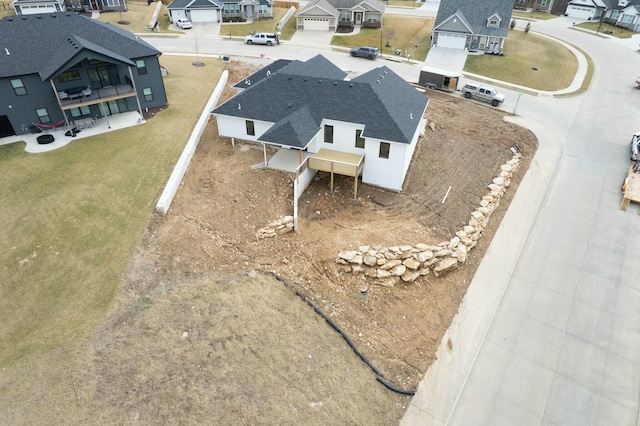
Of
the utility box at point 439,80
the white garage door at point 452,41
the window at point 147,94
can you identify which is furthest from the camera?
the white garage door at point 452,41

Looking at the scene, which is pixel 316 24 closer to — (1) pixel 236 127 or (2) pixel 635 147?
(1) pixel 236 127

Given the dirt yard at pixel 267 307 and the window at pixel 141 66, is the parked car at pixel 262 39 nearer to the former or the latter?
the window at pixel 141 66

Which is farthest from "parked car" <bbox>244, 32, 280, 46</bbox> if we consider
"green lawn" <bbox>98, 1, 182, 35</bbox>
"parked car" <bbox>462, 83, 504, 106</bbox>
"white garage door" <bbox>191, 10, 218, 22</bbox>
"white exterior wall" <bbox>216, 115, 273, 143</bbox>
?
"white exterior wall" <bbox>216, 115, 273, 143</bbox>

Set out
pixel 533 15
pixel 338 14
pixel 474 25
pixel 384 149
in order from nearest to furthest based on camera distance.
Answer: pixel 384 149 < pixel 474 25 < pixel 338 14 < pixel 533 15

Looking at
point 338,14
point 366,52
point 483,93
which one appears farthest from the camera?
point 338,14

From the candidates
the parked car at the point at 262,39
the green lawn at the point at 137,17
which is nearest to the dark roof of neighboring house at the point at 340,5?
the parked car at the point at 262,39

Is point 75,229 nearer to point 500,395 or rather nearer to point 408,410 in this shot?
point 408,410

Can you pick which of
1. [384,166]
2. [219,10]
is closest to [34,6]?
[219,10]
